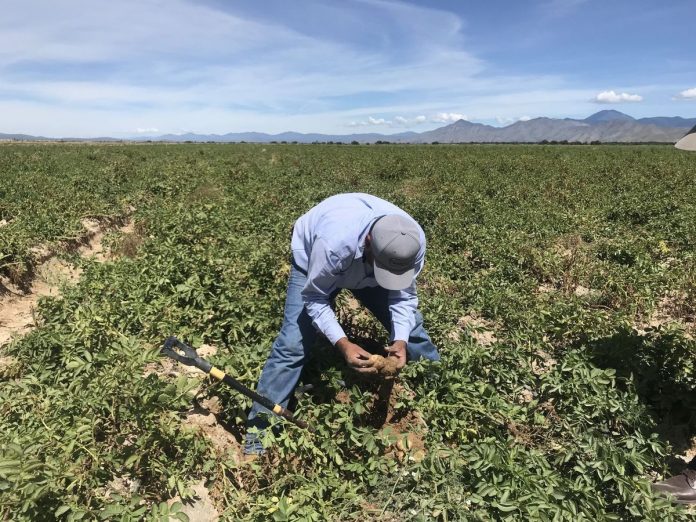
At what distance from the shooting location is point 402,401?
9.49 feet

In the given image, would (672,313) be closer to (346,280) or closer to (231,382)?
(346,280)

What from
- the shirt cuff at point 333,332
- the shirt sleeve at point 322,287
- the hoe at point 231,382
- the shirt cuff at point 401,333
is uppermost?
the shirt sleeve at point 322,287

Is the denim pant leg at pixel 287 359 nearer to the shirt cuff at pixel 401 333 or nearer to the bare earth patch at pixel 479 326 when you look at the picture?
the shirt cuff at pixel 401 333

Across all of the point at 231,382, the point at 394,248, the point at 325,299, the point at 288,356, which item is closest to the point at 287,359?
the point at 288,356

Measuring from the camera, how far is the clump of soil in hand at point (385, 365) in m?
2.58

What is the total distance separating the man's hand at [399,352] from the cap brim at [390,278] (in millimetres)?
469

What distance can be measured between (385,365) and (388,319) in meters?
0.54

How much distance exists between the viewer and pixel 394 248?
7.58ft

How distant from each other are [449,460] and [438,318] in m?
1.87

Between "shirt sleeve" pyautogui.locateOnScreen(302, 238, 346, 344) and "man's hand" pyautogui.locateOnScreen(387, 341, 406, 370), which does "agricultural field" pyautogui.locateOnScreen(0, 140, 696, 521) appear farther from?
"shirt sleeve" pyautogui.locateOnScreen(302, 238, 346, 344)

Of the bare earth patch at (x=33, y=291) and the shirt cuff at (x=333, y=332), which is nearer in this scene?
the shirt cuff at (x=333, y=332)

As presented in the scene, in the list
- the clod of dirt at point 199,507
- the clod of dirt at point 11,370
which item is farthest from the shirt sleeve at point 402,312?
the clod of dirt at point 11,370

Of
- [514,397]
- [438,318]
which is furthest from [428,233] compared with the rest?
[514,397]

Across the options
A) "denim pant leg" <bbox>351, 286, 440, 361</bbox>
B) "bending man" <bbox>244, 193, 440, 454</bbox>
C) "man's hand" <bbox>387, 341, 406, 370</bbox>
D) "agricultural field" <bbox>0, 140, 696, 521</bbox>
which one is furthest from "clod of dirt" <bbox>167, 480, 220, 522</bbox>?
"denim pant leg" <bbox>351, 286, 440, 361</bbox>
